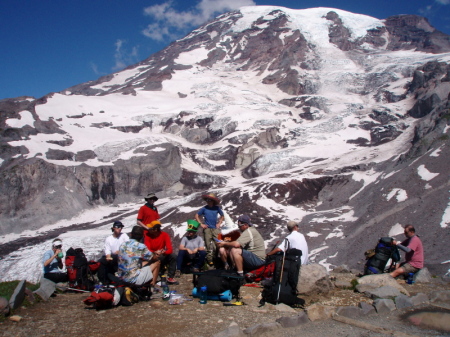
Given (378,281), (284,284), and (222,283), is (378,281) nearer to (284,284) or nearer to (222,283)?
(284,284)

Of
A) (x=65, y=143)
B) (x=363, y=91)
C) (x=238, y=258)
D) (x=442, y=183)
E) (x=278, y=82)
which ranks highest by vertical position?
(x=278, y=82)

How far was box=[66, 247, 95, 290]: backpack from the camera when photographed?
834 cm

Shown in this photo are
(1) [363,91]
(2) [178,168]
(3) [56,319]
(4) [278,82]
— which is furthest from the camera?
(4) [278,82]

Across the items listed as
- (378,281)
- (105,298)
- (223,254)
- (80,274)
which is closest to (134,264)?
(105,298)

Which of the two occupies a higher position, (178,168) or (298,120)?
(298,120)

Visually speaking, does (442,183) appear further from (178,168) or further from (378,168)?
(178,168)

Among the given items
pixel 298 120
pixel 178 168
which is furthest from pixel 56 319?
pixel 298 120

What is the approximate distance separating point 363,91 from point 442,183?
66.9m

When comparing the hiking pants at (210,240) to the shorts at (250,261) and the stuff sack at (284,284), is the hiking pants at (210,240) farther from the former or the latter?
the stuff sack at (284,284)

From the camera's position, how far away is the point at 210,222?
34.0 ft

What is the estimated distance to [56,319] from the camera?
19.3 ft

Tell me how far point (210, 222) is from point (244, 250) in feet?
8.41

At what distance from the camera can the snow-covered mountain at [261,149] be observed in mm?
30016

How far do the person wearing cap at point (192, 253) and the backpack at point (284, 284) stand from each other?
3202 mm
